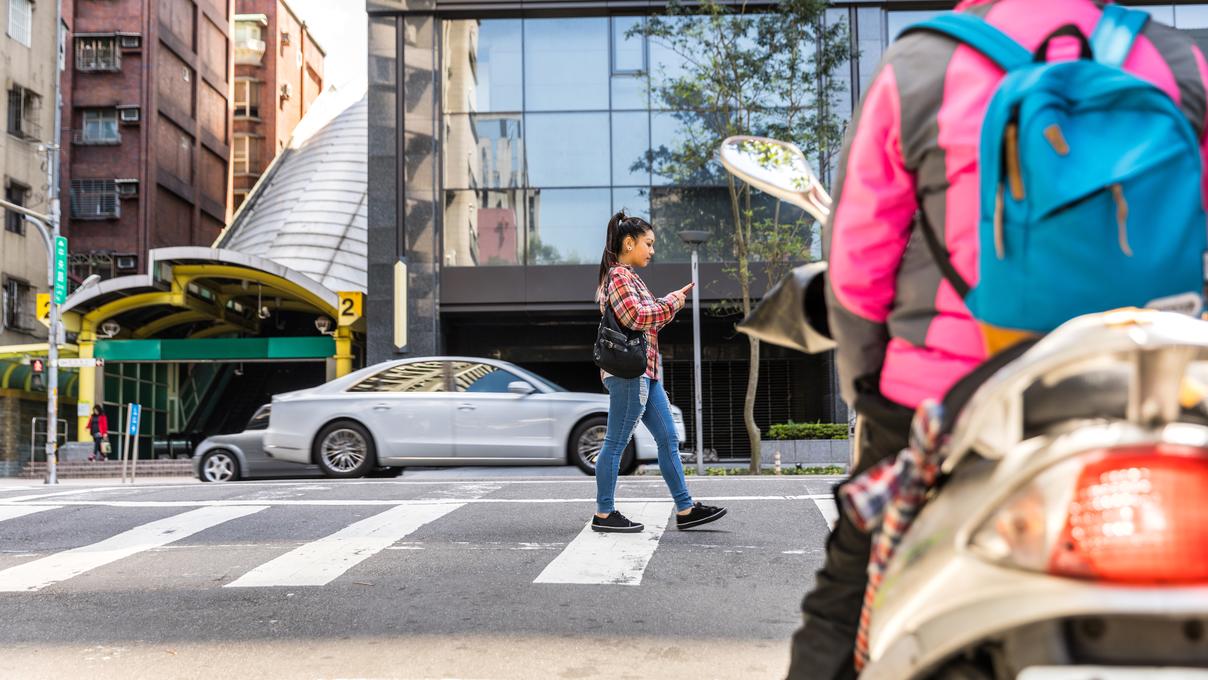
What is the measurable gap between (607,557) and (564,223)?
832 inches

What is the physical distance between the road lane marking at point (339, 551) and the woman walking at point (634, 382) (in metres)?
1.34

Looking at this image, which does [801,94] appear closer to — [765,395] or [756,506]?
[765,395]

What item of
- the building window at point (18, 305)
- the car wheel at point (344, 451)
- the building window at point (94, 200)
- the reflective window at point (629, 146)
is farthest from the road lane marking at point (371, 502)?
the building window at point (94, 200)

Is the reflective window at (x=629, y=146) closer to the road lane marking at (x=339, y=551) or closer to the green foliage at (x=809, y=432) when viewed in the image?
the green foliage at (x=809, y=432)

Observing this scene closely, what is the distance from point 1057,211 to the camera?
1846mm

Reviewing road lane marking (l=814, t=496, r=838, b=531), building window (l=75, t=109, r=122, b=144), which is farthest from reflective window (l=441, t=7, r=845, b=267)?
building window (l=75, t=109, r=122, b=144)

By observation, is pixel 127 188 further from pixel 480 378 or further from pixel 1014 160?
pixel 1014 160

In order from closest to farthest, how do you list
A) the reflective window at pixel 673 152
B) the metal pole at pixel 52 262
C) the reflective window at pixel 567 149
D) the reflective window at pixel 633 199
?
the reflective window at pixel 673 152 < the metal pole at pixel 52 262 < the reflective window at pixel 633 199 < the reflective window at pixel 567 149

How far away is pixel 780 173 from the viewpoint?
285cm

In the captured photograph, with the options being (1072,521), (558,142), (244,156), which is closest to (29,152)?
(244,156)

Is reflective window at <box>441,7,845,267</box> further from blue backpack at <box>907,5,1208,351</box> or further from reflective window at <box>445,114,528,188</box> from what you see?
blue backpack at <box>907,5,1208,351</box>

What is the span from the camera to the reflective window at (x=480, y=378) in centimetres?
1502

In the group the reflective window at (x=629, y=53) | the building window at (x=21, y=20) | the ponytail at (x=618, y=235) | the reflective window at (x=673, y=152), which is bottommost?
the ponytail at (x=618, y=235)

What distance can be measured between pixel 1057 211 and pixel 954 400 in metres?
0.34
